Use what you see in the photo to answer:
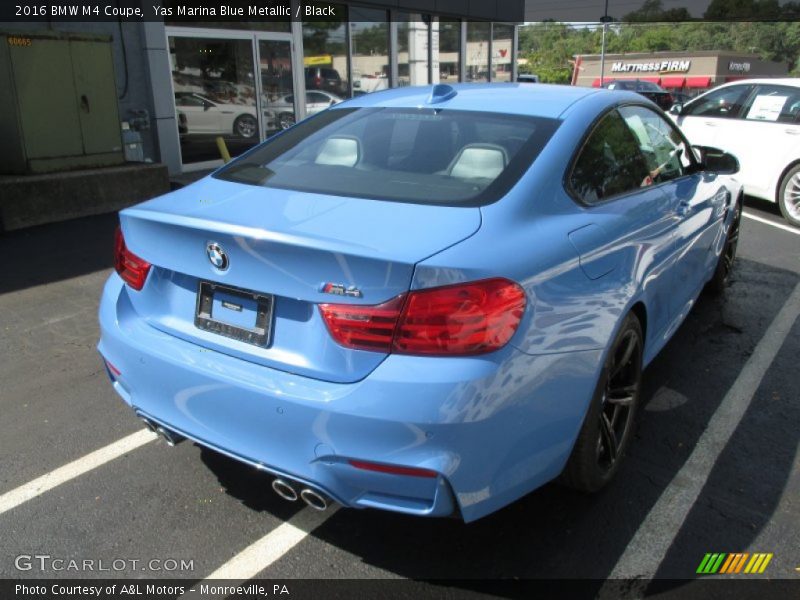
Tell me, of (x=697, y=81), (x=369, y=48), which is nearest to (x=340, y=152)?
(x=369, y=48)

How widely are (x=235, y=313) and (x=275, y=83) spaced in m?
11.2

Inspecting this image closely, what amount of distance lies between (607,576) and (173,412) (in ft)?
5.48

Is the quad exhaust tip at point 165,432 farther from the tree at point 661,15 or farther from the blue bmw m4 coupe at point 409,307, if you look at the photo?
the tree at point 661,15

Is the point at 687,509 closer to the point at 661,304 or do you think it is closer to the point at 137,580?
the point at 661,304

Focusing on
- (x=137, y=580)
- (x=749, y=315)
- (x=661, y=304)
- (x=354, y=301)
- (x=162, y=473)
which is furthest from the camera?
(x=749, y=315)

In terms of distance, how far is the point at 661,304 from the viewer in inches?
131

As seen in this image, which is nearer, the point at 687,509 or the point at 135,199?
the point at 687,509

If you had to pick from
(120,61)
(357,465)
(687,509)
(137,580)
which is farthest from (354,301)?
(120,61)

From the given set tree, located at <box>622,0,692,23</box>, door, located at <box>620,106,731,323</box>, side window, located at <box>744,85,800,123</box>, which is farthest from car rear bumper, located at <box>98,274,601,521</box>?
tree, located at <box>622,0,692,23</box>

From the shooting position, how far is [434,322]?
201 cm

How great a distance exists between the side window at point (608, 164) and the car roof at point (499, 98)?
176 millimetres

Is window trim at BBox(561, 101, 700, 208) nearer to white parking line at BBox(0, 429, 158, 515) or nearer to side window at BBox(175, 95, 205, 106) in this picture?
white parking line at BBox(0, 429, 158, 515)

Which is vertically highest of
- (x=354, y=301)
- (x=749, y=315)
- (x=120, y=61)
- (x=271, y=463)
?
(x=120, y=61)

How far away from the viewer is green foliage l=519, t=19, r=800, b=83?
9438cm
